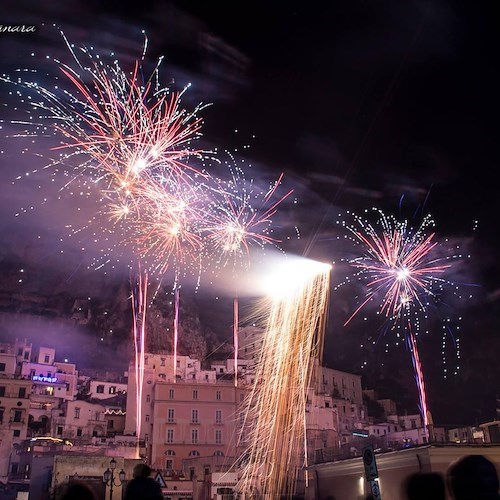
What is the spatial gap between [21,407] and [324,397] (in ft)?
102

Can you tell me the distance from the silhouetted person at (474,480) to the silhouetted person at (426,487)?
434mm

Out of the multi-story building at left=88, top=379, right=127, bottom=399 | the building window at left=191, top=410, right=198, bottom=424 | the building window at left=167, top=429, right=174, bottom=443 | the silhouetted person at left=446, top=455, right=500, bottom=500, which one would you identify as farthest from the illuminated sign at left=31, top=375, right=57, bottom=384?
the silhouetted person at left=446, top=455, right=500, bottom=500

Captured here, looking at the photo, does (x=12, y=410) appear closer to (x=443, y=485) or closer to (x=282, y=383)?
(x=282, y=383)

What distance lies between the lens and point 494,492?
137 inches

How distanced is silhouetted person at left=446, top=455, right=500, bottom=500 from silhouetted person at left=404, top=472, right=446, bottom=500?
1.42 feet

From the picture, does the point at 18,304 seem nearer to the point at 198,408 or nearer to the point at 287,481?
Answer: the point at 198,408

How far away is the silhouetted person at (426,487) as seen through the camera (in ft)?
13.2

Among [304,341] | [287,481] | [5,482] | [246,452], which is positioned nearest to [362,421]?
[246,452]

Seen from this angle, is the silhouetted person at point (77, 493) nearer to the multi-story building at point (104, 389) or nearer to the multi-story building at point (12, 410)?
the multi-story building at point (12, 410)

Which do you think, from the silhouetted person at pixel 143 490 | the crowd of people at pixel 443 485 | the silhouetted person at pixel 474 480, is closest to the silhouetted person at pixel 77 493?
the crowd of people at pixel 443 485

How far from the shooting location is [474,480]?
11.5 ft

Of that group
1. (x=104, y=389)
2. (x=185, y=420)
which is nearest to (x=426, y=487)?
(x=185, y=420)

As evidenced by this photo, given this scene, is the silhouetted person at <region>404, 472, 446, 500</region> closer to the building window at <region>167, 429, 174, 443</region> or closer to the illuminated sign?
the building window at <region>167, 429, 174, 443</region>

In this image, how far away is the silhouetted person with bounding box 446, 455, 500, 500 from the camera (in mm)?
3482
